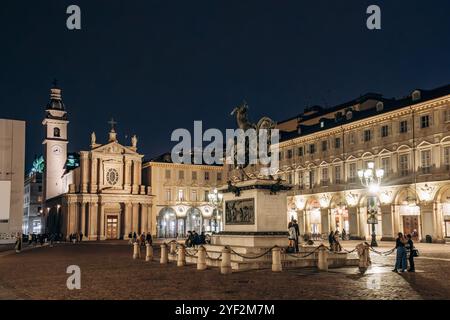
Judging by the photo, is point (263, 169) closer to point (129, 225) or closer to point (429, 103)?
point (429, 103)

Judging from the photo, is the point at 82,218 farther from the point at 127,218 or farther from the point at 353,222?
the point at 353,222

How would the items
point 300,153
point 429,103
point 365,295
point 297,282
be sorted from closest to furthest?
point 365,295 → point 297,282 → point 429,103 → point 300,153

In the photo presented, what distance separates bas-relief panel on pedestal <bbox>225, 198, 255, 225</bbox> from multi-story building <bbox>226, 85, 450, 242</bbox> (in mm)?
28167

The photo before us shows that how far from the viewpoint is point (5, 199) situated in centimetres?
5234

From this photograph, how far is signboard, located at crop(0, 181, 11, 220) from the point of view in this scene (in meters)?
51.6

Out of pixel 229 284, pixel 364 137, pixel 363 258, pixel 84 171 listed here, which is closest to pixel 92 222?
pixel 84 171

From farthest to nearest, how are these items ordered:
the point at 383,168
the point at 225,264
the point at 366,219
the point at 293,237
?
the point at 366,219, the point at 383,168, the point at 293,237, the point at 225,264

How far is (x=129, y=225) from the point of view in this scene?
254 feet

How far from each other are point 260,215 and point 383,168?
34321mm

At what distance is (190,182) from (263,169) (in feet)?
208

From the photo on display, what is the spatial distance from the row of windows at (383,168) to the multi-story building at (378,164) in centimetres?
9

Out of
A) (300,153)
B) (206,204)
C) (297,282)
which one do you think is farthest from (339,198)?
(297,282)

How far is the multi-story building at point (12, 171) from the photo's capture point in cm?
5288

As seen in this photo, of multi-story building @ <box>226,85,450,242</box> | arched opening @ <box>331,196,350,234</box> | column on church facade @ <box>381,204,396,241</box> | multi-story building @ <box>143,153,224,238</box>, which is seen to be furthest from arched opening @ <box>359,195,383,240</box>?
multi-story building @ <box>143,153,224,238</box>
